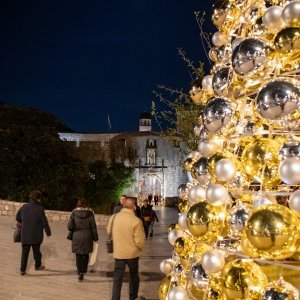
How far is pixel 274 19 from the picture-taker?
227 cm

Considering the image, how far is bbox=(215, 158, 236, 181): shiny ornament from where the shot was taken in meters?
2.41

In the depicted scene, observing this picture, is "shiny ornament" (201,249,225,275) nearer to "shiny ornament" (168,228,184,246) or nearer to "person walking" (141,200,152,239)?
"shiny ornament" (168,228,184,246)

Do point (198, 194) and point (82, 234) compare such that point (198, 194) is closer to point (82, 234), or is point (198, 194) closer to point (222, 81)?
point (222, 81)

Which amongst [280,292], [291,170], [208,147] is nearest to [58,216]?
[208,147]

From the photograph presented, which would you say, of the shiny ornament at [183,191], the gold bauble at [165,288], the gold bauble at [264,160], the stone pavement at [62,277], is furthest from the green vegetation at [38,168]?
the gold bauble at [264,160]

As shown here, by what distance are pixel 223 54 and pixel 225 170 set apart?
111 cm

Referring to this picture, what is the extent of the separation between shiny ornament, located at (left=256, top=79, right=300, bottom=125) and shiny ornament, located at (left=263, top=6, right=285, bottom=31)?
1.20 feet

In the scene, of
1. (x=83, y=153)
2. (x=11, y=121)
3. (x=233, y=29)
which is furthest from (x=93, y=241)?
(x=83, y=153)

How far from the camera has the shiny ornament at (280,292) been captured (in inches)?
76.7

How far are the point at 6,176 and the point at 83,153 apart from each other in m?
24.4

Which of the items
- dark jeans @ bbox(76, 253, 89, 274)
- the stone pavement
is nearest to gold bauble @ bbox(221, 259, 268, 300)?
the stone pavement

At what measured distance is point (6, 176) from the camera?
75.0 ft

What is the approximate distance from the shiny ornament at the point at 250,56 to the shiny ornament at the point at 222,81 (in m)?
0.45

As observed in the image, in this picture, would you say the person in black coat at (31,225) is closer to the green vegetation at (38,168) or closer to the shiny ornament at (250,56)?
the shiny ornament at (250,56)
